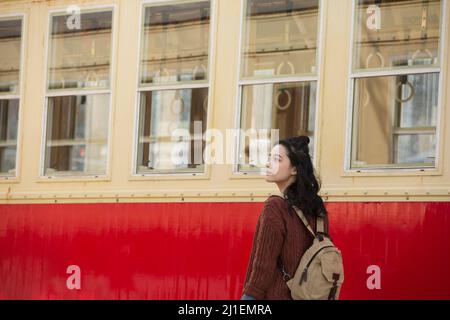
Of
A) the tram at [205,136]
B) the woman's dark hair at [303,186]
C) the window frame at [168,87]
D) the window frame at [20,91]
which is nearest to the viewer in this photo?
the woman's dark hair at [303,186]

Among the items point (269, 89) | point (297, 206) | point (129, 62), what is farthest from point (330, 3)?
point (297, 206)

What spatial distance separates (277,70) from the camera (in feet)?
22.1

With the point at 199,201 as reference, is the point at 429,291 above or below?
below

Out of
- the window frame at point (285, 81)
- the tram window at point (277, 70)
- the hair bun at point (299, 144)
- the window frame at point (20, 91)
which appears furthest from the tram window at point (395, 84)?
the window frame at point (20, 91)

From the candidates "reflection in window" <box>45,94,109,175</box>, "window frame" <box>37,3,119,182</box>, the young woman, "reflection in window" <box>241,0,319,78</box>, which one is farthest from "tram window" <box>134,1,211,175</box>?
the young woman

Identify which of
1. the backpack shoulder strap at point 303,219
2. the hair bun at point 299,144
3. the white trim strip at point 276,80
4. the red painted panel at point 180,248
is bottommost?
the red painted panel at point 180,248

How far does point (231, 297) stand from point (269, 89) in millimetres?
1388

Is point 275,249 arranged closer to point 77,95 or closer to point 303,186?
point 303,186

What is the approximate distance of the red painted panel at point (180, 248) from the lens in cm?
595

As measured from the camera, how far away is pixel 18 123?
7.86 m

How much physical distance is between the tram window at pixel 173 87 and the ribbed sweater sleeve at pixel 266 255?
2594 millimetres

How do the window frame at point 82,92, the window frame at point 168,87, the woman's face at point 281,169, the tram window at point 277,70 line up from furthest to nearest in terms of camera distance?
1. the window frame at point 82,92
2. the window frame at point 168,87
3. the tram window at point 277,70
4. the woman's face at point 281,169

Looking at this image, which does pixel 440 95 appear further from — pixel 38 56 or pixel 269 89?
pixel 38 56

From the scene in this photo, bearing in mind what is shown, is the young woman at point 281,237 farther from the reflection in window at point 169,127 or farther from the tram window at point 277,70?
the reflection in window at point 169,127
